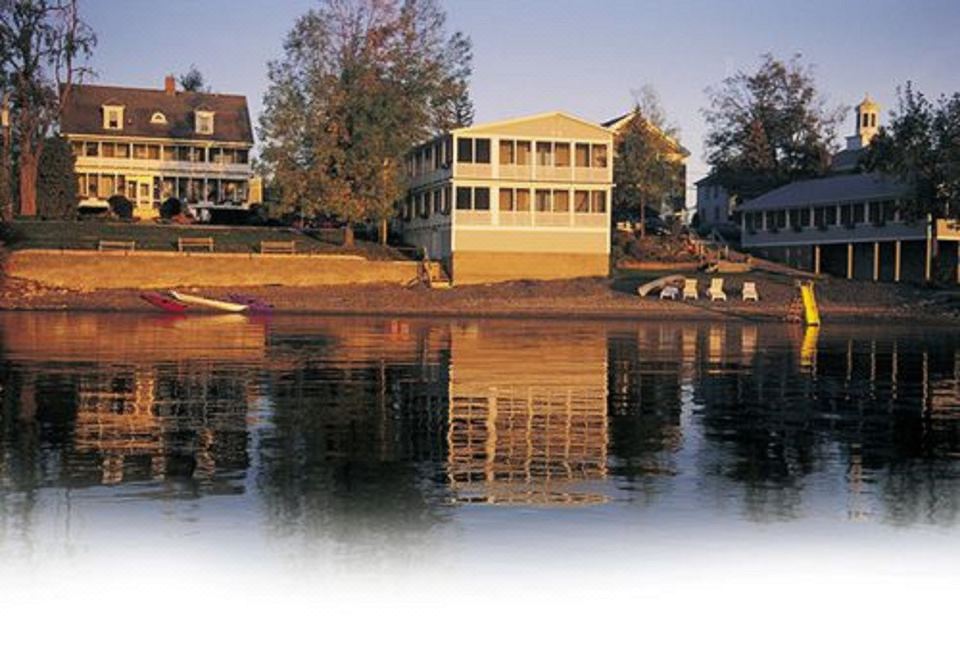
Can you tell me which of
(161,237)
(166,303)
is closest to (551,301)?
(166,303)

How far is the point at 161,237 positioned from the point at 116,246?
492cm

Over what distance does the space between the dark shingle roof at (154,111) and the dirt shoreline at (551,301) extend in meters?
32.9

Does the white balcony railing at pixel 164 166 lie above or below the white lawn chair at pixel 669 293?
above

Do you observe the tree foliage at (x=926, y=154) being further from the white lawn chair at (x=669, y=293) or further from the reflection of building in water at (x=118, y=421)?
the reflection of building in water at (x=118, y=421)

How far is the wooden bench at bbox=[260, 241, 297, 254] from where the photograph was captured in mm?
62719

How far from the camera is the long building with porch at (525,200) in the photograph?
64312mm

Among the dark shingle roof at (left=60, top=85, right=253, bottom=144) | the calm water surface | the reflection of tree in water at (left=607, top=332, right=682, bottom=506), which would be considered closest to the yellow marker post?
the reflection of tree in water at (left=607, top=332, right=682, bottom=506)

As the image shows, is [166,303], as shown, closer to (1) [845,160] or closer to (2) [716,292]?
(2) [716,292]

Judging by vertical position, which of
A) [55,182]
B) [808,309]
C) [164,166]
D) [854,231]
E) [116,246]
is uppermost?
[164,166]

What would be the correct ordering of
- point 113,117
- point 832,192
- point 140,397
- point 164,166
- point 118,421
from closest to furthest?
1. point 118,421
2. point 140,397
3. point 832,192
4. point 113,117
5. point 164,166

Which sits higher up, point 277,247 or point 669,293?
point 277,247

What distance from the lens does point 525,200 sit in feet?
215

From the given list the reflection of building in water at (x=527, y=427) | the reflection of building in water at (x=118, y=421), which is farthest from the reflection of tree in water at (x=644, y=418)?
the reflection of building in water at (x=118, y=421)

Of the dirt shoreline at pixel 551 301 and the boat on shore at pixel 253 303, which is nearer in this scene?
the boat on shore at pixel 253 303
